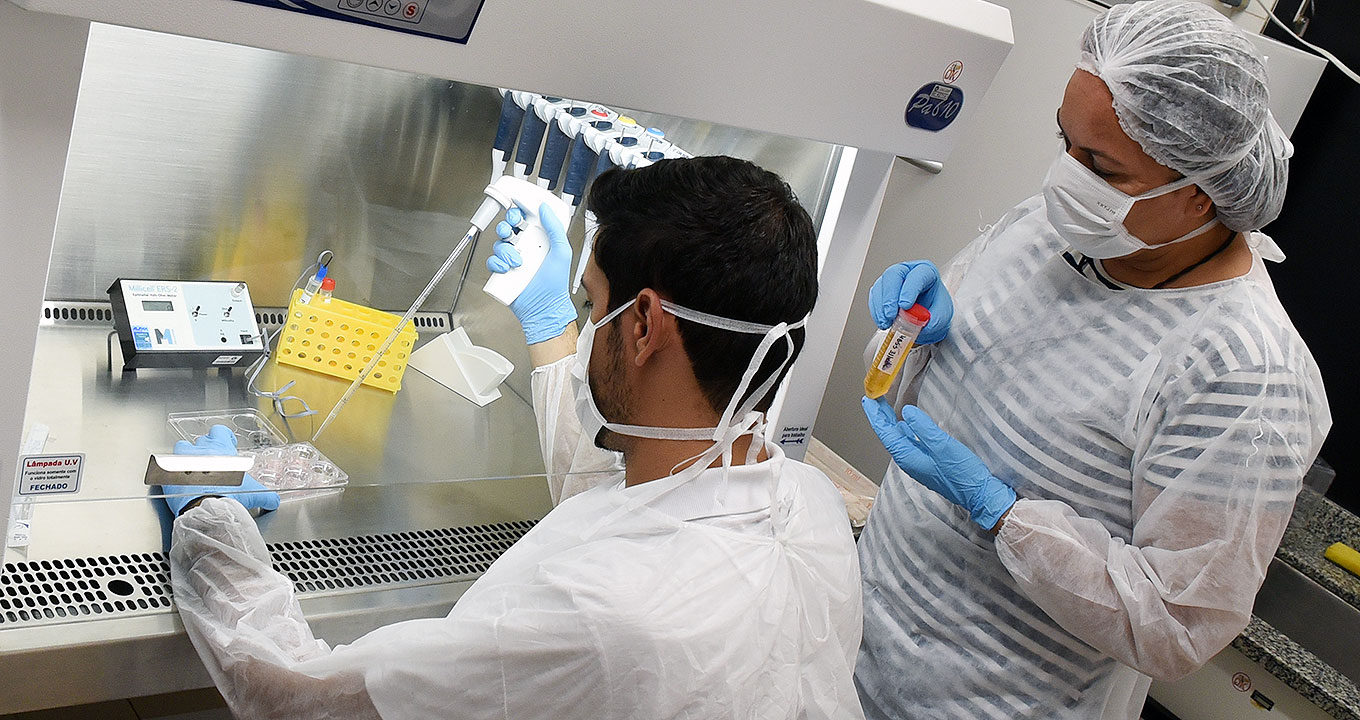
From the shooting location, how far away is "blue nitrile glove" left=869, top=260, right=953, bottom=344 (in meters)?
1.57

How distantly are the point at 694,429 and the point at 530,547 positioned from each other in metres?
0.23

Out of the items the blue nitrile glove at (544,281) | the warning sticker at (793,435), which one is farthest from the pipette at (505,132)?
the warning sticker at (793,435)

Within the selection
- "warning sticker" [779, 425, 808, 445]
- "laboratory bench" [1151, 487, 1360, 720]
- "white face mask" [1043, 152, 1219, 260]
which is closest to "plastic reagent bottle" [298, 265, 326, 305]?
"warning sticker" [779, 425, 808, 445]

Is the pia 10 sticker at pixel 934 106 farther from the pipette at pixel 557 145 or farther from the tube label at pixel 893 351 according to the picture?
the pipette at pixel 557 145

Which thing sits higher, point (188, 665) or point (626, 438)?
point (626, 438)

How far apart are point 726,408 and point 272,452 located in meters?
0.65

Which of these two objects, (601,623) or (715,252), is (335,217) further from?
(601,623)

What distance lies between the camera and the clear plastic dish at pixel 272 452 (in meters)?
1.40

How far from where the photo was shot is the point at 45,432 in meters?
1.19

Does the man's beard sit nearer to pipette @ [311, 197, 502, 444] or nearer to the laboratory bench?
pipette @ [311, 197, 502, 444]

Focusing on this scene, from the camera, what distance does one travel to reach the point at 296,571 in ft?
4.54

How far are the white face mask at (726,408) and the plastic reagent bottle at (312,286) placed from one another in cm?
56

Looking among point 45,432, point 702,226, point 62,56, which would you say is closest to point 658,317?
point 702,226

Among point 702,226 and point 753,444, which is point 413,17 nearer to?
point 702,226
